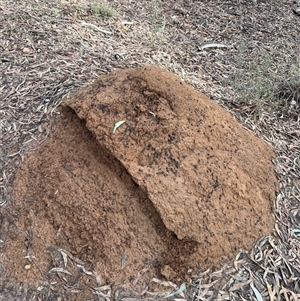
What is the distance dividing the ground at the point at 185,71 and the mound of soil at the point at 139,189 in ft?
0.31

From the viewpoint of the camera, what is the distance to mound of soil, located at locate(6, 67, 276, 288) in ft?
7.45

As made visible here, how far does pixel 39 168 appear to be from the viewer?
256 cm

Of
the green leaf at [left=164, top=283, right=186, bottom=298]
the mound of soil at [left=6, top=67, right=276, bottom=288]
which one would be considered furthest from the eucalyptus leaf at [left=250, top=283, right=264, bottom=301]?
the green leaf at [left=164, top=283, right=186, bottom=298]

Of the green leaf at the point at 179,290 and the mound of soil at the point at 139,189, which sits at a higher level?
the mound of soil at the point at 139,189

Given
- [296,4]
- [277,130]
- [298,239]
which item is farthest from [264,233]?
[296,4]

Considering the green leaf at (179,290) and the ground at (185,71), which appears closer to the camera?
the green leaf at (179,290)

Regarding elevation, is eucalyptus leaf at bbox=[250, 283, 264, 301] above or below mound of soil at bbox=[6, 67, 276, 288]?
below

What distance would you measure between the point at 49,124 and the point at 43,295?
1.14 metres

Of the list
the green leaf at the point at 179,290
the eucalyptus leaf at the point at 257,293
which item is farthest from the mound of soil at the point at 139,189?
the eucalyptus leaf at the point at 257,293

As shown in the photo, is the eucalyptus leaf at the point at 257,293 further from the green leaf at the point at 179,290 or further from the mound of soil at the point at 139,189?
the green leaf at the point at 179,290

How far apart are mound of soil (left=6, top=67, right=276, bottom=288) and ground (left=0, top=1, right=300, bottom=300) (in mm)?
95

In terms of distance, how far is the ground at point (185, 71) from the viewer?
2.30m

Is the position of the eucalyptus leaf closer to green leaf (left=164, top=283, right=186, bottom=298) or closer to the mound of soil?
the mound of soil

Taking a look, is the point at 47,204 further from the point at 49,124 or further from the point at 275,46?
the point at 275,46
